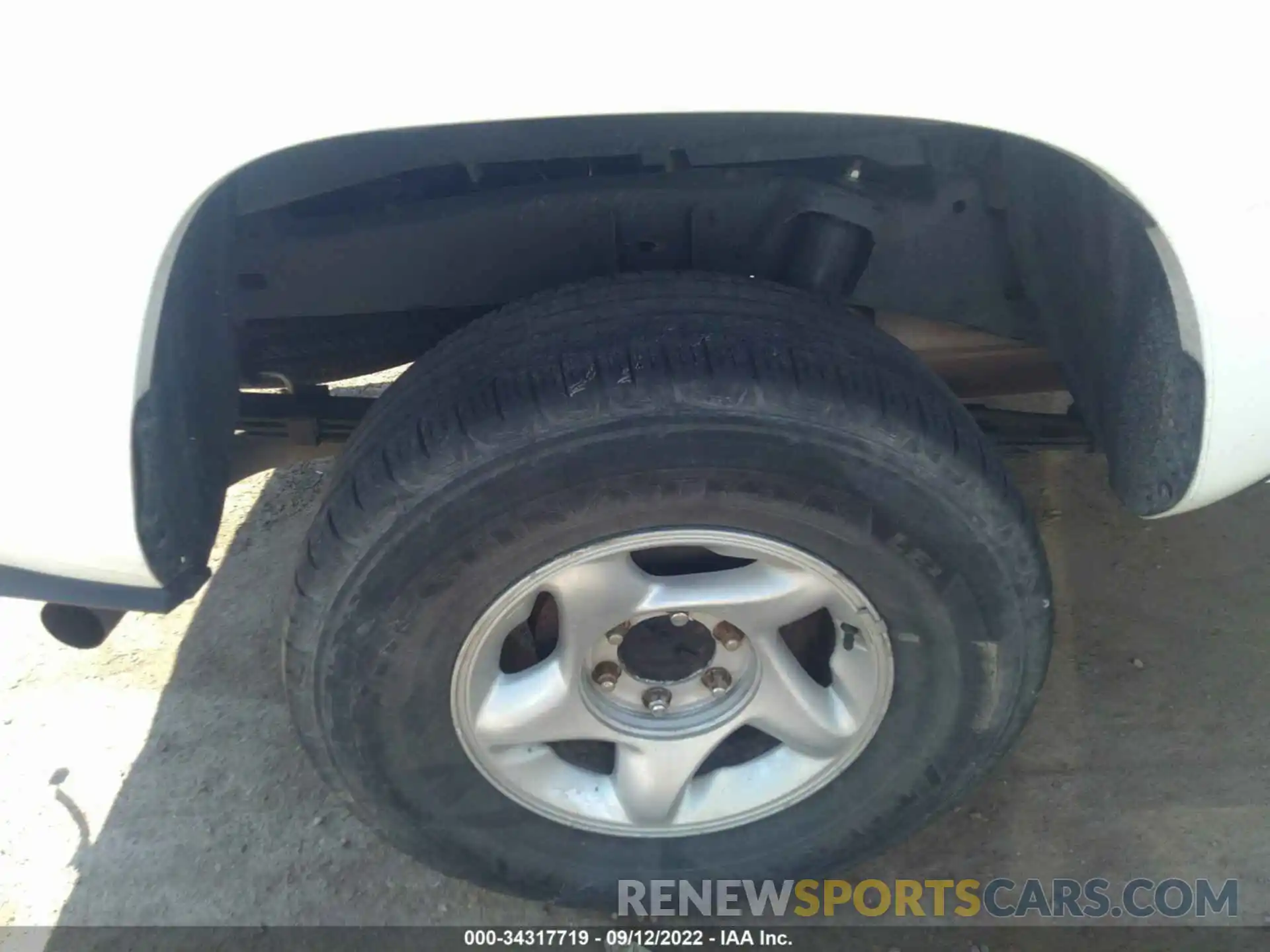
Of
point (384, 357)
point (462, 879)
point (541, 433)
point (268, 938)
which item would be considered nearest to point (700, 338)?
point (541, 433)

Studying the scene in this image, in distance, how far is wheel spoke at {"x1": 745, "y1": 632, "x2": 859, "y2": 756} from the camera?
64.7 inches

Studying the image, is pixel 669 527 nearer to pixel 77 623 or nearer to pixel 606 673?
pixel 606 673

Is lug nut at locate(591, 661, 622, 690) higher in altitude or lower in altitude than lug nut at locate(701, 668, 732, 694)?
higher

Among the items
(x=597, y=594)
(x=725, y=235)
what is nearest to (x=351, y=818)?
(x=597, y=594)

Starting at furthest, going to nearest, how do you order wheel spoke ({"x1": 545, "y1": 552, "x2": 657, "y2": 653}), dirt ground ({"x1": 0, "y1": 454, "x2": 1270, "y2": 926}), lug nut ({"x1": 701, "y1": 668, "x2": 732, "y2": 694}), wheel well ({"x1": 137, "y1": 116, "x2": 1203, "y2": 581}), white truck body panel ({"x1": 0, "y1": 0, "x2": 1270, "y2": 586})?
dirt ground ({"x1": 0, "y1": 454, "x2": 1270, "y2": 926}) → lug nut ({"x1": 701, "y1": 668, "x2": 732, "y2": 694}) → wheel spoke ({"x1": 545, "y1": 552, "x2": 657, "y2": 653}) → wheel well ({"x1": 137, "y1": 116, "x2": 1203, "y2": 581}) → white truck body panel ({"x1": 0, "y1": 0, "x2": 1270, "y2": 586})

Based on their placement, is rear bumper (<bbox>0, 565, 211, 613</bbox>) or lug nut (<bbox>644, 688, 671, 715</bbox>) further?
lug nut (<bbox>644, 688, 671, 715</bbox>)

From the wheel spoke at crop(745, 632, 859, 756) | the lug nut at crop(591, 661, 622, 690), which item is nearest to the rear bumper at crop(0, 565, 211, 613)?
the lug nut at crop(591, 661, 622, 690)

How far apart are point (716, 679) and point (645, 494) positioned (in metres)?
0.49

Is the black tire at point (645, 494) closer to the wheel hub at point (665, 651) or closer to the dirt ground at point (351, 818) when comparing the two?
the wheel hub at point (665, 651)

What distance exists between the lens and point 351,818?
2.07 m

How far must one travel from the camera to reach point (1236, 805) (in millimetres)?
1976

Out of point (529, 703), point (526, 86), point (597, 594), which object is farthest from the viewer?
point (529, 703)

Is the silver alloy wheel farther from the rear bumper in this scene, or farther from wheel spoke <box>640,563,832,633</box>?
the rear bumper

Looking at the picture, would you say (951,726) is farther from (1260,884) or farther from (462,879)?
(462,879)
